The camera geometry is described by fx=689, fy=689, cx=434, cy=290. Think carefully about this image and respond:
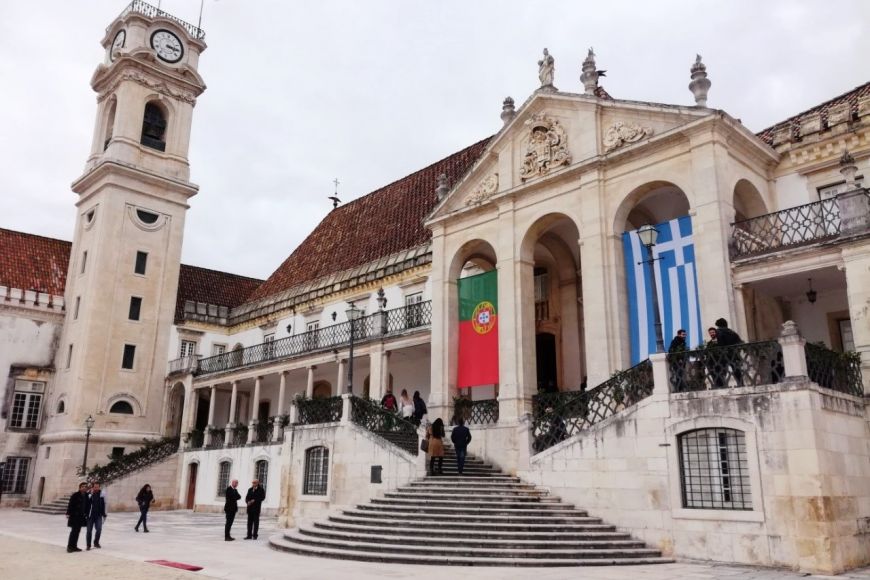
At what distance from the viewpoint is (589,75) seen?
62.5ft

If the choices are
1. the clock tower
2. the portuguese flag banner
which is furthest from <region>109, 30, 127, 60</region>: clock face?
the portuguese flag banner

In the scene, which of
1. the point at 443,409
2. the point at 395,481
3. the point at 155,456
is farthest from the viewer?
the point at 155,456

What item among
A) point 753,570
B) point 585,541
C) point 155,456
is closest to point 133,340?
point 155,456

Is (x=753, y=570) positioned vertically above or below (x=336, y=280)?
below

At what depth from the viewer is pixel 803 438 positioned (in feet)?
35.7

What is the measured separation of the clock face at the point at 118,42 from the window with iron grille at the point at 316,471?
89.6 ft

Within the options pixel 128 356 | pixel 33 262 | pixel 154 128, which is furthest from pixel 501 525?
pixel 33 262

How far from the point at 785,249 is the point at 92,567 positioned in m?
14.6

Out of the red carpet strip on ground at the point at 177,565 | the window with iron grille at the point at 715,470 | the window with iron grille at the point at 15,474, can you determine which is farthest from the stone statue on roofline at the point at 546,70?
the window with iron grille at the point at 15,474

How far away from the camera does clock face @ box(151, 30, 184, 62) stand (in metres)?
36.3

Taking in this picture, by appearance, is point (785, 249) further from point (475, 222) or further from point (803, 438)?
point (475, 222)

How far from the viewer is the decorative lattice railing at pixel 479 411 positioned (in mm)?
18500

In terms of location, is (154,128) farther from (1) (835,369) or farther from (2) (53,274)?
(1) (835,369)

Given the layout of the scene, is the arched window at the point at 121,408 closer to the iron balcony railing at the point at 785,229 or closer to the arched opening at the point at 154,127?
the arched opening at the point at 154,127
